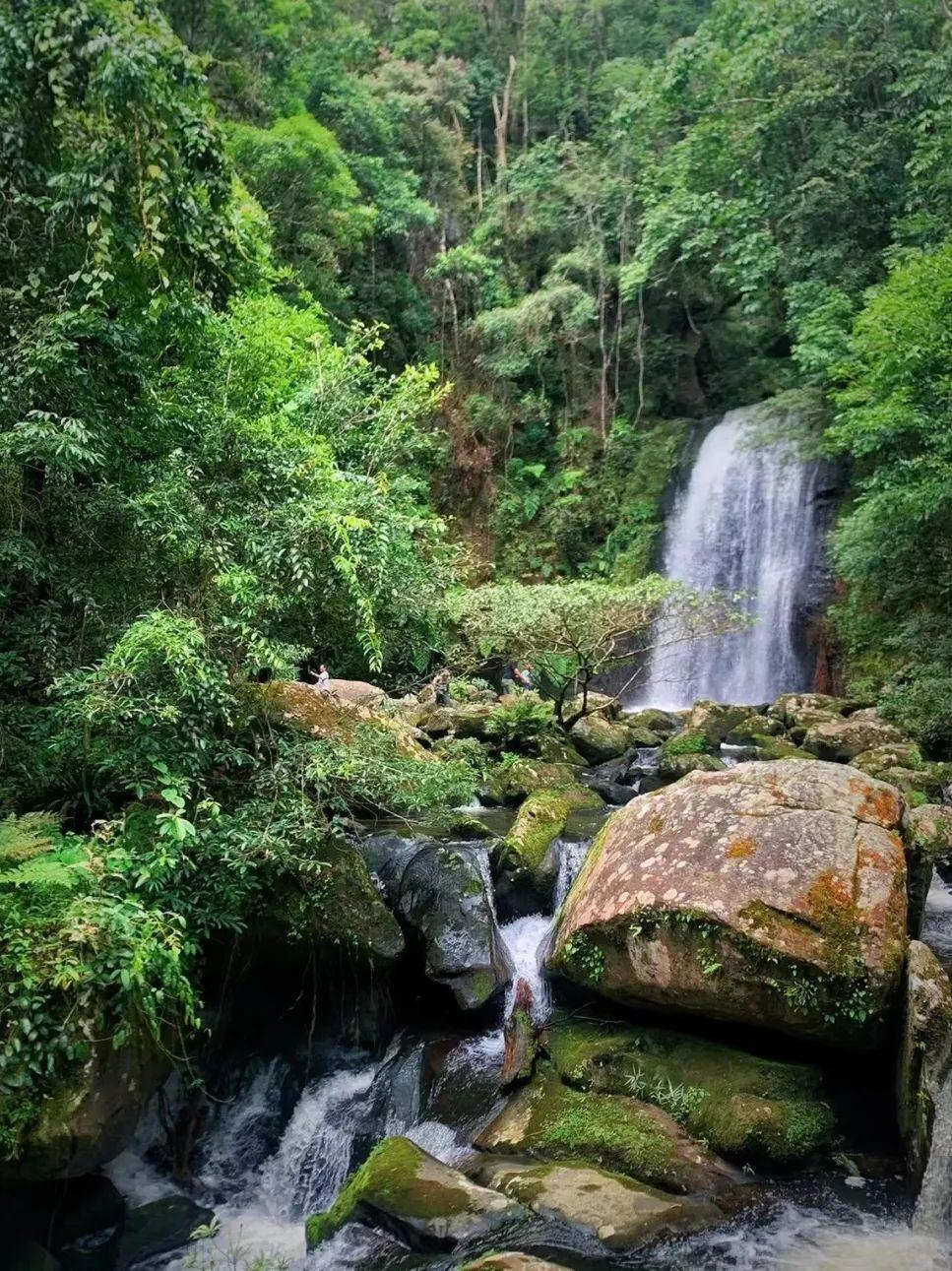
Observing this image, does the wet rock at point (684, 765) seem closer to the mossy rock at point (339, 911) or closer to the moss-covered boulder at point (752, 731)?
the moss-covered boulder at point (752, 731)

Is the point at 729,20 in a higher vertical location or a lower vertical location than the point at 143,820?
higher

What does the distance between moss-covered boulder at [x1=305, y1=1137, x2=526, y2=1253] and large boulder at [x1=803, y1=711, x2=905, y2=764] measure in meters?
8.82

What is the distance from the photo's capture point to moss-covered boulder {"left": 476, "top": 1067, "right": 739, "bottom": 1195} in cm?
477

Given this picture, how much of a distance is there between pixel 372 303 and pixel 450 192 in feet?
19.4

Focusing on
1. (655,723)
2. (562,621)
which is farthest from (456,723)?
(655,723)

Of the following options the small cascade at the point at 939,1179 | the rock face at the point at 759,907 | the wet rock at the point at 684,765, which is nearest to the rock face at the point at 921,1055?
the small cascade at the point at 939,1179

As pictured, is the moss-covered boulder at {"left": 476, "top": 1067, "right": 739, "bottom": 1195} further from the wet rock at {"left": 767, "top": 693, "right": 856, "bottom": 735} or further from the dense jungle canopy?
the wet rock at {"left": 767, "top": 693, "right": 856, "bottom": 735}

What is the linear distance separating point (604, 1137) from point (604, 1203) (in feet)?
1.83

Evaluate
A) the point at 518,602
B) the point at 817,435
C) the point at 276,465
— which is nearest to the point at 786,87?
the point at 817,435

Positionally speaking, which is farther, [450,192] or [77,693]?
[450,192]

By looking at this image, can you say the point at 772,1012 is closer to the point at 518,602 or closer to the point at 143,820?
the point at 143,820

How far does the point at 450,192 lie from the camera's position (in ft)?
86.6

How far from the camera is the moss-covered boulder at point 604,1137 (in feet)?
15.7

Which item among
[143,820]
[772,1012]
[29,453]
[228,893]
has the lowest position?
[772,1012]
